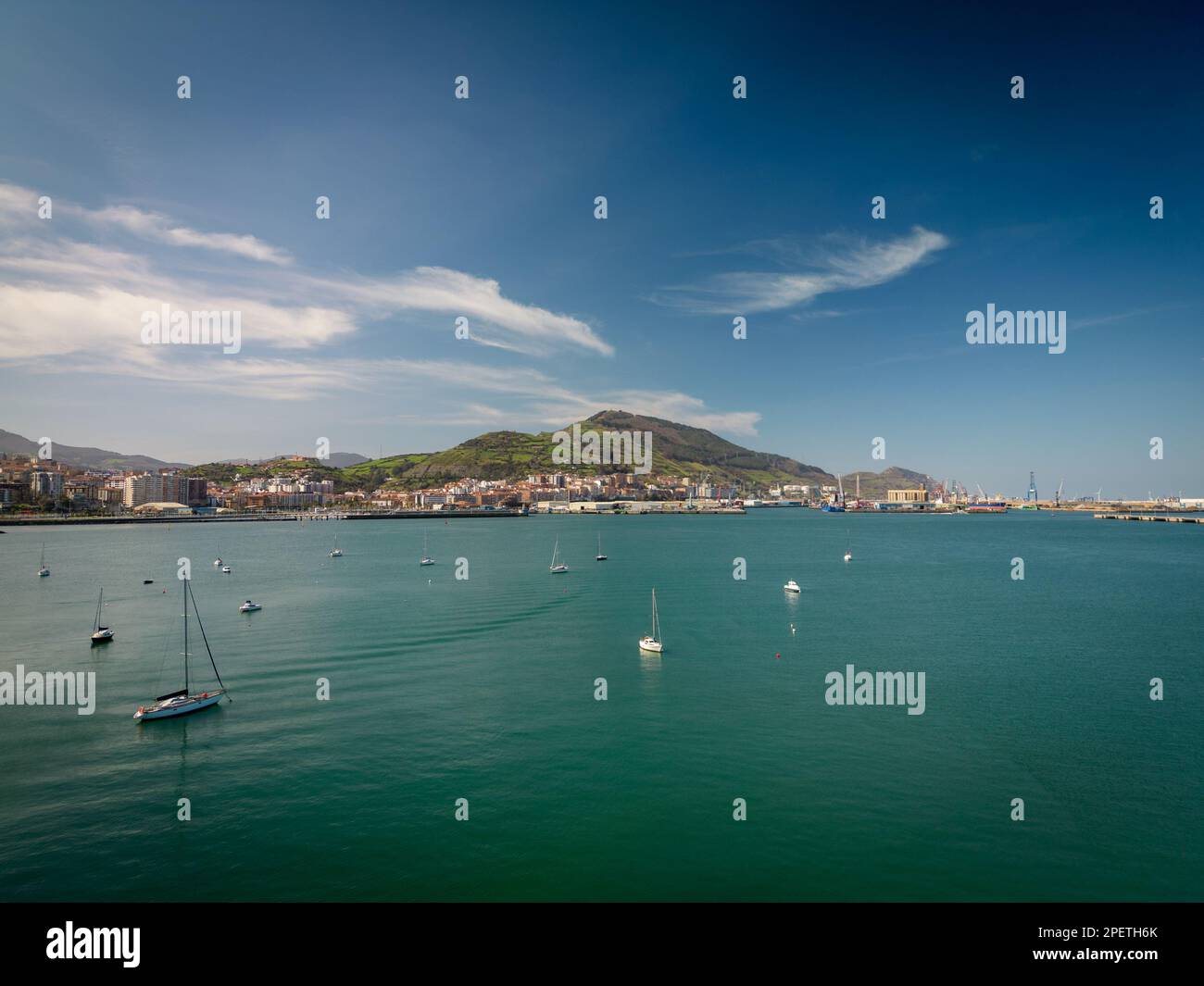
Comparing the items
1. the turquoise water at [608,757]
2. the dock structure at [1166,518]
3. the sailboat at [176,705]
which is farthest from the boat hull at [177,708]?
the dock structure at [1166,518]

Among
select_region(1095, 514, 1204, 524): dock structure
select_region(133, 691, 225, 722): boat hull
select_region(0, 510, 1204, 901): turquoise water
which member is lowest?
select_region(0, 510, 1204, 901): turquoise water

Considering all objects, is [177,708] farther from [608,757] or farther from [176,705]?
[608,757]

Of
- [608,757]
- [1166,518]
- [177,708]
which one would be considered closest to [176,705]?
[177,708]

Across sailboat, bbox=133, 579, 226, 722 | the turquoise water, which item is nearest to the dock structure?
the turquoise water

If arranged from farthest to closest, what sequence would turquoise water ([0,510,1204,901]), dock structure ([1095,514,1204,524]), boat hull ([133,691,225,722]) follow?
dock structure ([1095,514,1204,524]) < boat hull ([133,691,225,722]) < turquoise water ([0,510,1204,901])

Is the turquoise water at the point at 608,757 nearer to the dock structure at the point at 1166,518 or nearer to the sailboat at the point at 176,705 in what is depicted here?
the sailboat at the point at 176,705

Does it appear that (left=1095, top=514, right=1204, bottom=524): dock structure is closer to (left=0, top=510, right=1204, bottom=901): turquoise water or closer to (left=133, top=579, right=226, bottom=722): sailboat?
(left=0, top=510, right=1204, bottom=901): turquoise water
